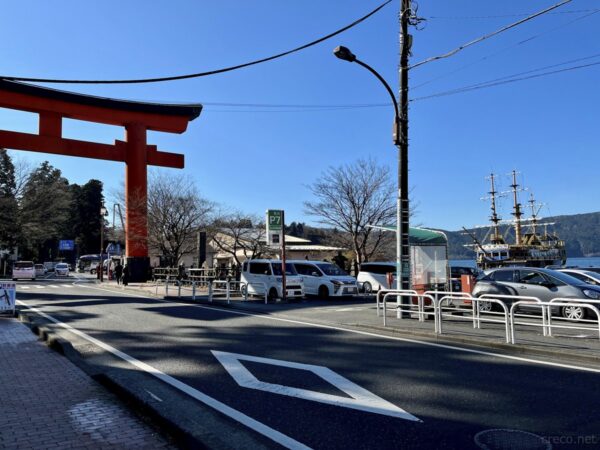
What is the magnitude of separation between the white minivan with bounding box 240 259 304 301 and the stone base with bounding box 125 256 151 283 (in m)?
13.0

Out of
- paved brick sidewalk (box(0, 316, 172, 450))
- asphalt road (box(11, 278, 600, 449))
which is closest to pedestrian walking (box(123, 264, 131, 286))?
asphalt road (box(11, 278, 600, 449))

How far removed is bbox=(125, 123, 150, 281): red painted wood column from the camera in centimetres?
3130

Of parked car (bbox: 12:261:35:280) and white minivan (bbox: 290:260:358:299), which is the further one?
parked car (bbox: 12:261:35:280)

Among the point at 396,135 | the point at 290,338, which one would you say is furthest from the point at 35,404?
the point at 396,135

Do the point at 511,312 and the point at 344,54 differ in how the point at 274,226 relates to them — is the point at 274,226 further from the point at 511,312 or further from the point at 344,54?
the point at 511,312

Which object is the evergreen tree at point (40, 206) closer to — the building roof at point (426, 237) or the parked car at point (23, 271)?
the parked car at point (23, 271)

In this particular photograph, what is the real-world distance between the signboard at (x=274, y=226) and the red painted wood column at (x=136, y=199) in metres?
15.3

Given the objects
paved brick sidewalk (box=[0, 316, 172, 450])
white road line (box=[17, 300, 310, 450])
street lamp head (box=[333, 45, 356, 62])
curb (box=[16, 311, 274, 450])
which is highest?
street lamp head (box=[333, 45, 356, 62])

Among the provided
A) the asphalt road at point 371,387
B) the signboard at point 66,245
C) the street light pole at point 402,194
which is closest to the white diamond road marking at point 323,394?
the asphalt road at point 371,387

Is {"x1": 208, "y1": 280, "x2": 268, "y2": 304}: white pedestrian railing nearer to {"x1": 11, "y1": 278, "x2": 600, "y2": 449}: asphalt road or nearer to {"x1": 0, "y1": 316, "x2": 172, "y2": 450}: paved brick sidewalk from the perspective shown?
{"x1": 11, "y1": 278, "x2": 600, "y2": 449}: asphalt road

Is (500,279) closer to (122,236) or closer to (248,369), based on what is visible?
(248,369)

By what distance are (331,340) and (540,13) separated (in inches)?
327

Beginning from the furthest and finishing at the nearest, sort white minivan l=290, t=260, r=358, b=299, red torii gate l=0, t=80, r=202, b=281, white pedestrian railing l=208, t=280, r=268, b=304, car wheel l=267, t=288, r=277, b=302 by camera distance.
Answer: red torii gate l=0, t=80, r=202, b=281 < white minivan l=290, t=260, r=358, b=299 < car wheel l=267, t=288, r=277, b=302 < white pedestrian railing l=208, t=280, r=268, b=304

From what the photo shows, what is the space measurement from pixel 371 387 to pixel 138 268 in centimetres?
2852
